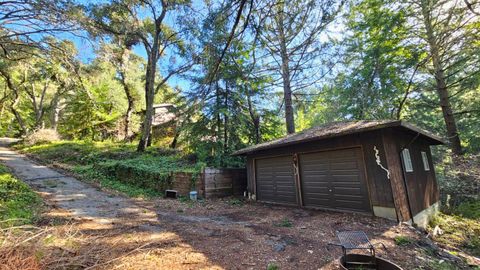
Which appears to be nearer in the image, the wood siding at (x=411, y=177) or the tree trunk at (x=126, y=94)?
the wood siding at (x=411, y=177)

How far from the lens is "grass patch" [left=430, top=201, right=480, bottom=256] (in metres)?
5.64

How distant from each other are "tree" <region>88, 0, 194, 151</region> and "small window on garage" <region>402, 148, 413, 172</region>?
884cm

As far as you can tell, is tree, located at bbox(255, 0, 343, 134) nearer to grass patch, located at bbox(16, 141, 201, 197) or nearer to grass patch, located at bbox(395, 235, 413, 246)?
grass patch, located at bbox(395, 235, 413, 246)

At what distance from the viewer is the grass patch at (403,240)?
4469 millimetres

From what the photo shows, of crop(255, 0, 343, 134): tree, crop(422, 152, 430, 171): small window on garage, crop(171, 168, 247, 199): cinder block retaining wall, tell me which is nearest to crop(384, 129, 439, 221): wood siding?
crop(422, 152, 430, 171): small window on garage

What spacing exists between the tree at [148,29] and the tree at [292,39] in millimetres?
4096

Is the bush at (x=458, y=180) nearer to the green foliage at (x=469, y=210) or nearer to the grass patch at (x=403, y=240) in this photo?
the green foliage at (x=469, y=210)

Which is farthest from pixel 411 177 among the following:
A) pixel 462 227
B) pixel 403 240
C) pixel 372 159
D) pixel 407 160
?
pixel 403 240

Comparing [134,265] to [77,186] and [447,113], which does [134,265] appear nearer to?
[77,186]

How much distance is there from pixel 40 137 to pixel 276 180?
65.5 ft

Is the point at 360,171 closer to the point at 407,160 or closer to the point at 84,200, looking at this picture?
the point at 407,160

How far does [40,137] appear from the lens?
62.2ft

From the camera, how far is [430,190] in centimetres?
790

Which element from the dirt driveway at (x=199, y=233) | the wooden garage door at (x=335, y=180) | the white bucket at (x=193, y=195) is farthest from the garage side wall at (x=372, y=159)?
the white bucket at (x=193, y=195)
